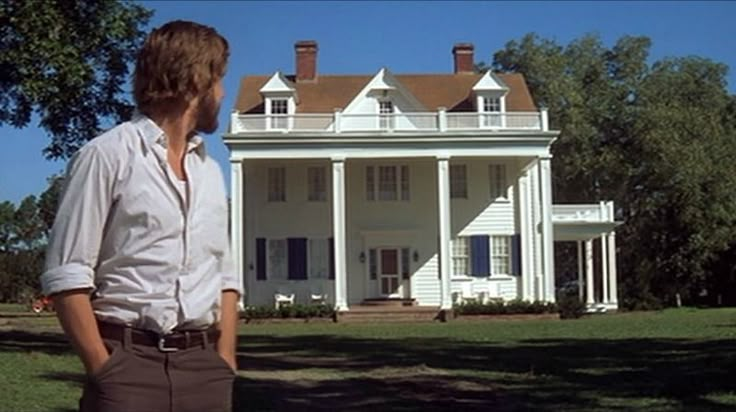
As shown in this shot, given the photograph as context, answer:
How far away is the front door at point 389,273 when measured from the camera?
3681 cm

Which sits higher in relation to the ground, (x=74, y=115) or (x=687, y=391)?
(x=74, y=115)

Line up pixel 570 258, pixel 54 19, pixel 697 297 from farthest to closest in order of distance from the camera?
pixel 570 258, pixel 697 297, pixel 54 19

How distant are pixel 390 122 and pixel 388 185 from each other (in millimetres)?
2415

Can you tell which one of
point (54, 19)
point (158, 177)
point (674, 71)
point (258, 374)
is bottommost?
point (258, 374)

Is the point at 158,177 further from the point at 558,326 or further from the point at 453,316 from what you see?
the point at 453,316

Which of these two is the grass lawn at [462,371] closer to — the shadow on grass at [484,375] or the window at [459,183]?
the shadow on grass at [484,375]

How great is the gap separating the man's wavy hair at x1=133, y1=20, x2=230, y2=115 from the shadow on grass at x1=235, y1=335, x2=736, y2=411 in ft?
24.8

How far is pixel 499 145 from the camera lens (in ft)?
116

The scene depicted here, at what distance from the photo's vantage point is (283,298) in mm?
35375

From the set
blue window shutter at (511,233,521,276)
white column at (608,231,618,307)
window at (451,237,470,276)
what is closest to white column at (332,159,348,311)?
window at (451,237,470,276)

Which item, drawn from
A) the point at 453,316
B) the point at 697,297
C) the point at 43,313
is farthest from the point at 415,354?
the point at 697,297

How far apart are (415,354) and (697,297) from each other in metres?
31.5

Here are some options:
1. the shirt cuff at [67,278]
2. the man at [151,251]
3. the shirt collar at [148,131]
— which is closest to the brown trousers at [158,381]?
the man at [151,251]

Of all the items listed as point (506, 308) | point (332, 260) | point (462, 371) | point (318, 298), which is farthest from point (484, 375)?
point (332, 260)
